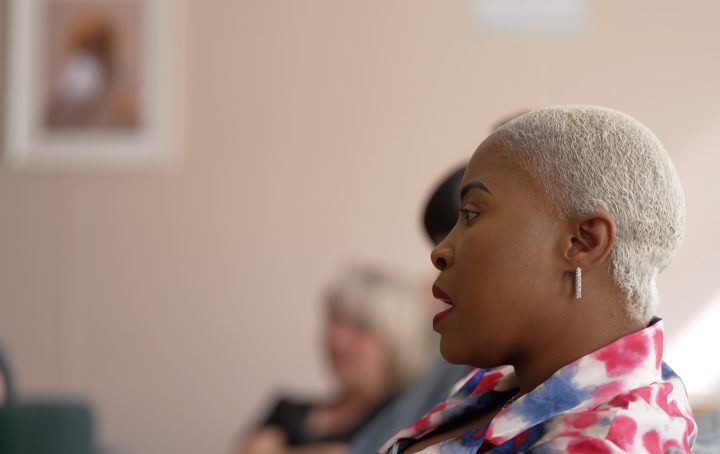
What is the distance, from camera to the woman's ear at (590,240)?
67 cm

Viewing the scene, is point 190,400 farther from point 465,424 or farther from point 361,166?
point 465,424

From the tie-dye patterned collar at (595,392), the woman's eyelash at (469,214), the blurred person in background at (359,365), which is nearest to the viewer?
the tie-dye patterned collar at (595,392)

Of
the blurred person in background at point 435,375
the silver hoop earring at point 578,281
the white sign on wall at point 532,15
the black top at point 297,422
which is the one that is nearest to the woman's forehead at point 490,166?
the silver hoop earring at point 578,281

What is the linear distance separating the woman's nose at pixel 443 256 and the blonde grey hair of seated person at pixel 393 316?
6.13 feet

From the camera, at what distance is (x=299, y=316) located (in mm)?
3225

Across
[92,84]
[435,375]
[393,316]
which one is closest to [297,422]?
[393,316]

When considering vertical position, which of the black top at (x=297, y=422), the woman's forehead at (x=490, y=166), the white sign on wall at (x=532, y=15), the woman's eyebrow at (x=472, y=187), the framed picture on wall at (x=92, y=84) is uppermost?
the white sign on wall at (x=532, y=15)

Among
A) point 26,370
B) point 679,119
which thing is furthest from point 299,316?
point 679,119

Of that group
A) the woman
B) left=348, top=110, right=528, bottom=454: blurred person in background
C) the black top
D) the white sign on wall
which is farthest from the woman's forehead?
the white sign on wall

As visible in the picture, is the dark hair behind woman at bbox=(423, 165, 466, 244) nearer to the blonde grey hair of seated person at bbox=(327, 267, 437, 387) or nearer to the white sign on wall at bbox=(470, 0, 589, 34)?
the blonde grey hair of seated person at bbox=(327, 267, 437, 387)

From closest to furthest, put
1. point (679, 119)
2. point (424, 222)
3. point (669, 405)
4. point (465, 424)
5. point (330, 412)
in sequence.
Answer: point (669, 405) < point (465, 424) < point (424, 222) < point (330, 412) < point (679, 119)

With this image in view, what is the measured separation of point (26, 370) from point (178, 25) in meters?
1.83

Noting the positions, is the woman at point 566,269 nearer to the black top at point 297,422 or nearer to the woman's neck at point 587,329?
the woman's neck at point 587,329

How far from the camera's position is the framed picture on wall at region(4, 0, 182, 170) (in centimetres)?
322
